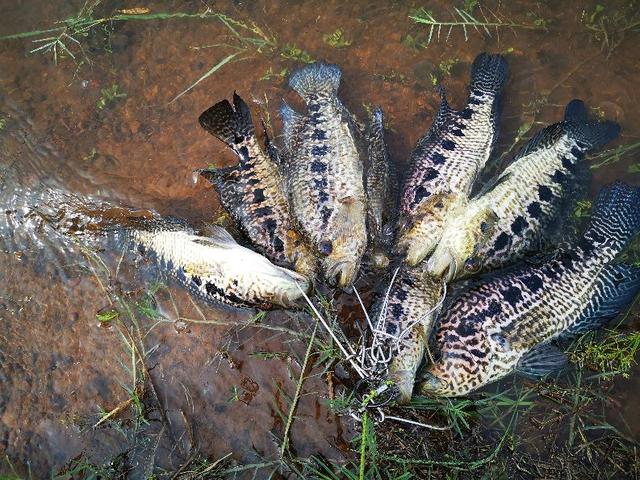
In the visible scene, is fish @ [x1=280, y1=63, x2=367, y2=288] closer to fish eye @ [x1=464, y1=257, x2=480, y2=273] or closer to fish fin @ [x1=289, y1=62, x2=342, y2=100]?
fish fin @ [x1=289, y1=62, x2=342, y2=100]

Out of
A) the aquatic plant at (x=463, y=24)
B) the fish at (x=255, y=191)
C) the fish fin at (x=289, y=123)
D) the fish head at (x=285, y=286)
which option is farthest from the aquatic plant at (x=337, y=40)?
the fish head at (x=285, y=286)

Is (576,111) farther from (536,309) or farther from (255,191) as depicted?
(255,191)

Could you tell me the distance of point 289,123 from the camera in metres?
5.24

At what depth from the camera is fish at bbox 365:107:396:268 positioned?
4676mm

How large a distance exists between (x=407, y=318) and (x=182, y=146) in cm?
315

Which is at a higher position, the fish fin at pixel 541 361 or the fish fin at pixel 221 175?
the fish fin at pixel 221 175

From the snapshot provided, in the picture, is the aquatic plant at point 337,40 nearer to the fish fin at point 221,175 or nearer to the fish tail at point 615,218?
the fish fin at point 221,175

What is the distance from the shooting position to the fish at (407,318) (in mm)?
4070

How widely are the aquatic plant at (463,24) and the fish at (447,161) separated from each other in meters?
0.56

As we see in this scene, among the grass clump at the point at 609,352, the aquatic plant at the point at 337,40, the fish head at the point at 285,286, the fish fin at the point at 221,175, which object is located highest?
the aquatic plant at the point at 337,40

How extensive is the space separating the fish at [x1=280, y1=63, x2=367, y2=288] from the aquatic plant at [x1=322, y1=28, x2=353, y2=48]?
84 centimetres

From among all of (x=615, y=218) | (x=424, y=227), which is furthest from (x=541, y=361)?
(x=615, y=218)

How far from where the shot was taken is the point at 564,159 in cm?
482

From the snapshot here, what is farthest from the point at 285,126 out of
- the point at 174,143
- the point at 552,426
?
the point at 552,426
